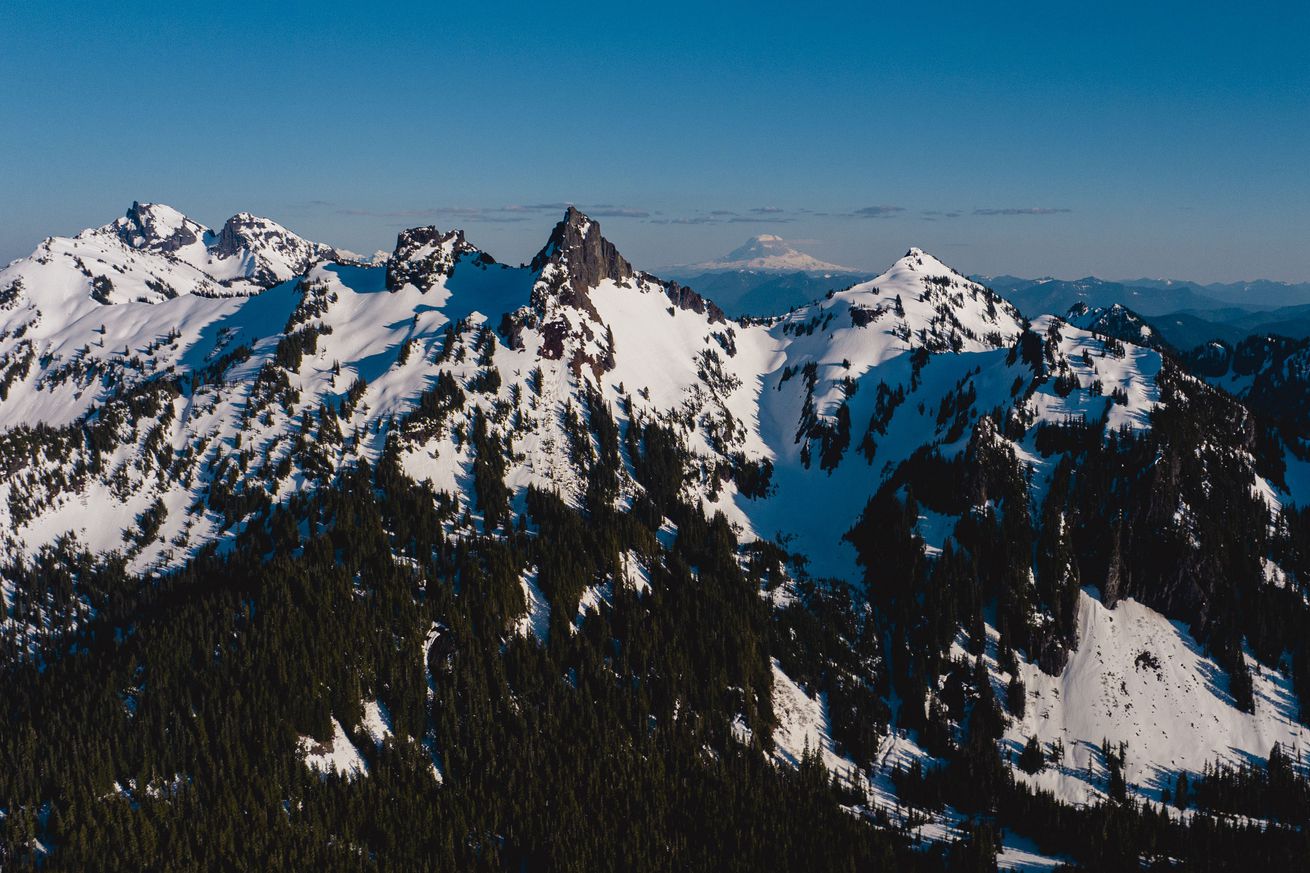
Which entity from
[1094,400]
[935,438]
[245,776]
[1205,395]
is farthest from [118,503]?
[1205,395]

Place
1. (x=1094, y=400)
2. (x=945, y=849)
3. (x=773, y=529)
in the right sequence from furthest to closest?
(x=773, y=529), (x=1094, y=400), (x=945, y=849)

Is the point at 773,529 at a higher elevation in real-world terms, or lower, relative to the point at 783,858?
higher

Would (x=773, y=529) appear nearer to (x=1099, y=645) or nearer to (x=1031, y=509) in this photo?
(x=1031, y=509)

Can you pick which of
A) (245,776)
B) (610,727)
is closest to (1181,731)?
(610,727)

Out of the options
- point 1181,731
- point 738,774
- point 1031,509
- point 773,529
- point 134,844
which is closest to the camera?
point 134,844

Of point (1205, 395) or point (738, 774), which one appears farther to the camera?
point (1205, 395)

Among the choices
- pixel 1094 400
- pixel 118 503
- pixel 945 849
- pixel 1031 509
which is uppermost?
pixel 1094 400

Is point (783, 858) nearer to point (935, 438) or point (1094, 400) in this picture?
point (935, 438)
